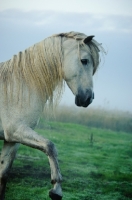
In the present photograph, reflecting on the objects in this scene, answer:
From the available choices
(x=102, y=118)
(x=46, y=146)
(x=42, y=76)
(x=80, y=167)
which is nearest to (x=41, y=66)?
(x=42, y=76)

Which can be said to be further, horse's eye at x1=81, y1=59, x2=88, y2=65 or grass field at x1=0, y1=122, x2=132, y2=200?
grass field at x1=0, y1=122, x2=132, y2=200

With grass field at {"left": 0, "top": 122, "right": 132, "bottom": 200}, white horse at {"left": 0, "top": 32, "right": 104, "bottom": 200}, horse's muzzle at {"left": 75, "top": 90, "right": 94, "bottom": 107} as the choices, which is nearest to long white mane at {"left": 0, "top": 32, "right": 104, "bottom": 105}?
white horse at {"left": 0, "top": 32, "right": 104, "bottom": 200}

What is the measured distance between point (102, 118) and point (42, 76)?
13.0ft

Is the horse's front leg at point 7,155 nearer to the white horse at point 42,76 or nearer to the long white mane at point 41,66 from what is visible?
the white horse at point 42,76

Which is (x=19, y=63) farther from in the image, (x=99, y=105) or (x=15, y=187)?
(x=99, y=105)

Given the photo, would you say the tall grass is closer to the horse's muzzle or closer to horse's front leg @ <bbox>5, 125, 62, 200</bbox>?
the horse's muzzle

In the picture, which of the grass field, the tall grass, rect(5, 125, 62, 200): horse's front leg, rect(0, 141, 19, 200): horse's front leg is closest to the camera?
rect(5, 125, 62, 200): horse's front leg

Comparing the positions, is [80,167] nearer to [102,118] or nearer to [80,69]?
[80,69]

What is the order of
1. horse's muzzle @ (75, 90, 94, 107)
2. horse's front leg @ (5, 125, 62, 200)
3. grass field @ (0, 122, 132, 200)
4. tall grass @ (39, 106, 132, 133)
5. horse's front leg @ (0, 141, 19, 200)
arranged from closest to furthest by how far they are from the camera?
horse's front leg @ (5, 125, 62, 200), horse's muzzle @ (75, 90, 94, 107), horse's front leg @ (0, 141, 19, 200), grass field @ (0, 122, 132, 200), tall grass @ (39, 106, 132, 133)

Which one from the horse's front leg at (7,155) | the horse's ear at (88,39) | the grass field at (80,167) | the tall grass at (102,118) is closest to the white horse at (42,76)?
the horse's ear at (88,39)

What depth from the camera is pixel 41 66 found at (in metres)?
2.25

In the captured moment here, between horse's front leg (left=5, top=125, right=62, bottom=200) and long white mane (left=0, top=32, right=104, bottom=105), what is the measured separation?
0.93 ft

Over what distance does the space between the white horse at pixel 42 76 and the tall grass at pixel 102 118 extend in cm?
348

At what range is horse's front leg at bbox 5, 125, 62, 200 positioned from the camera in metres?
1.94
